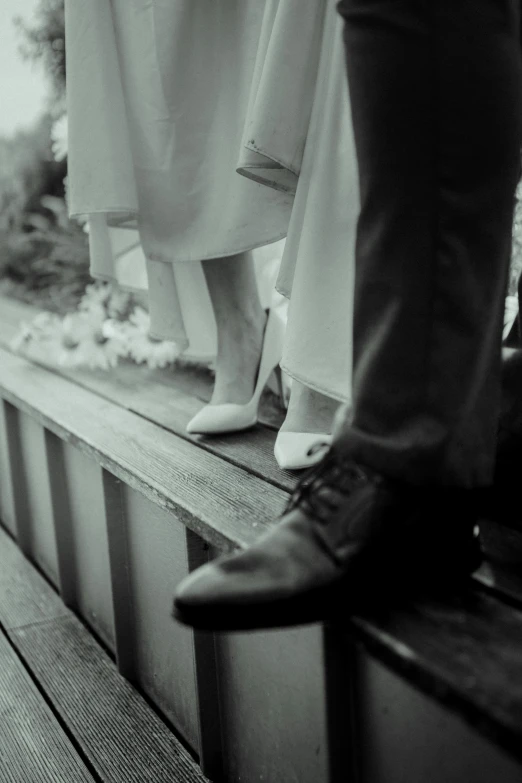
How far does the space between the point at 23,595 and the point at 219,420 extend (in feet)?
1.88

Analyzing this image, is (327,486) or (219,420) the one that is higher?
(327,486)

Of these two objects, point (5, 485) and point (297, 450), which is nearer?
point (297, 450)

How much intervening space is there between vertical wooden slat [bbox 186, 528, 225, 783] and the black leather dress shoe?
0.33 meters

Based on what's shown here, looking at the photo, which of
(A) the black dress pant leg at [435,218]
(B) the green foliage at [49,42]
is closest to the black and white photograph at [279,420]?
(A) the black dress pant leg at [435,218]

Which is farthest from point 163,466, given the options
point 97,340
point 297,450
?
point 97,340

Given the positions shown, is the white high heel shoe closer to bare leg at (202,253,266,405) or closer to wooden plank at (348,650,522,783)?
bare leg at (202,253,266,405)

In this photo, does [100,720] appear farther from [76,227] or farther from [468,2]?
[76,227]

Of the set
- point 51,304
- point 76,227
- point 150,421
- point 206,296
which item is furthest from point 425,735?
point 51,304

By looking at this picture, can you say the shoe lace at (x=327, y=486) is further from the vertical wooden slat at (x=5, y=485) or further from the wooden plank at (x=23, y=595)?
the vertical wooden slat at (x=5, y=485)

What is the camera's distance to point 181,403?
1347 millimetres

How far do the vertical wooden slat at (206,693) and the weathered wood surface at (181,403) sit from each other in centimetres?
12

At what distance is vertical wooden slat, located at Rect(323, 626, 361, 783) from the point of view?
1.98ft

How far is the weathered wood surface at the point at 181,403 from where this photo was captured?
0.96 metres

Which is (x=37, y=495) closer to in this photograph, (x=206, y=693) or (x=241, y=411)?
(x=241, y=411)
